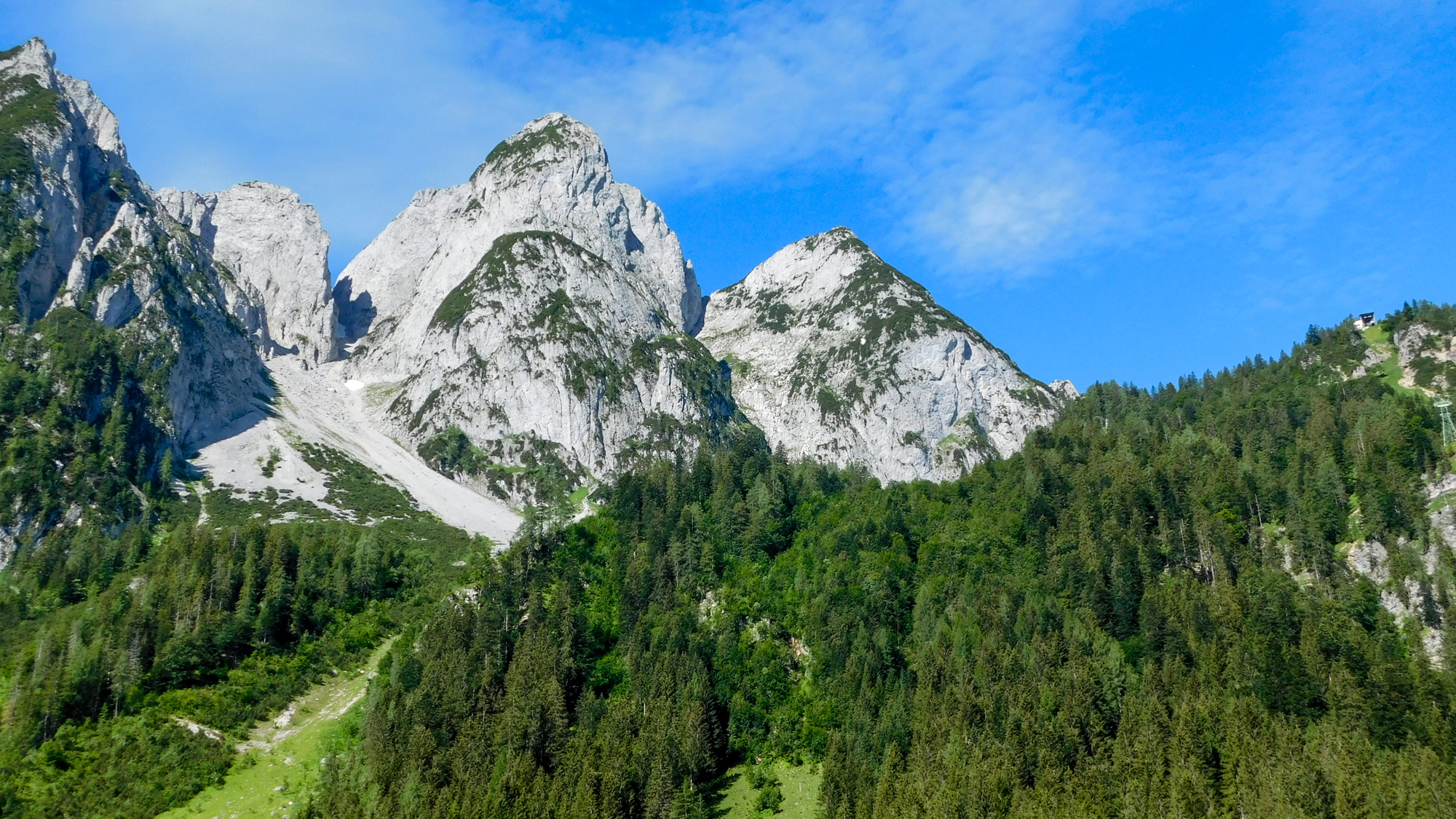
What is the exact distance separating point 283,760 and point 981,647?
72591 millimetres

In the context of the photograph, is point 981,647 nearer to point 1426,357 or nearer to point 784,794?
point 784,794

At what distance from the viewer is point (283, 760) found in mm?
97875

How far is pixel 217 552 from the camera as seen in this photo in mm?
126062

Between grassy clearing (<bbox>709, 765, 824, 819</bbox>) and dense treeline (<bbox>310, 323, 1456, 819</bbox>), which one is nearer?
dense treeline (<bbox>310, 323, 1456, 819</bbox>)

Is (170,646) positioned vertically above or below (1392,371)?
below

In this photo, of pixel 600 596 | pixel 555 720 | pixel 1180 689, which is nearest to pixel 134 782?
pixel 555 720

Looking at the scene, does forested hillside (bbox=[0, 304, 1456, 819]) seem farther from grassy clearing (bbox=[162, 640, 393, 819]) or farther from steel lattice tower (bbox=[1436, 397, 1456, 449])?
grassy clearing (bbox=[162, 640, 393, 819])

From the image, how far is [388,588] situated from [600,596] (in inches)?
1214

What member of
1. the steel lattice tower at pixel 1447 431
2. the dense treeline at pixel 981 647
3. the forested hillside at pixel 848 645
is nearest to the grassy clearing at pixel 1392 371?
the dense treeline at pixel 981 647

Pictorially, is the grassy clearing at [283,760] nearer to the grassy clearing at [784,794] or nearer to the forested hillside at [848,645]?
the grassy clearing at [784,794]

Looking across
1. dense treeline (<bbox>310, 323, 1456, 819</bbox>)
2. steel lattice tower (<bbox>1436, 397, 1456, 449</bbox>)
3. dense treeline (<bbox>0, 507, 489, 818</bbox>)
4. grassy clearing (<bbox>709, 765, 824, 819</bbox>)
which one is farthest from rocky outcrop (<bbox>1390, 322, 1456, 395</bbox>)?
dense treeline (<bbox>0, 507, 489, 818</bbox>)

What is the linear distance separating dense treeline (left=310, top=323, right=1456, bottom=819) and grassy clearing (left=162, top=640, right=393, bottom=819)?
5.64 meters

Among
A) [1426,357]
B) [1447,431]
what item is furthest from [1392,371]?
[1447,431]

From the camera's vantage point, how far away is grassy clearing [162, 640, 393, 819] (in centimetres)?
8938
